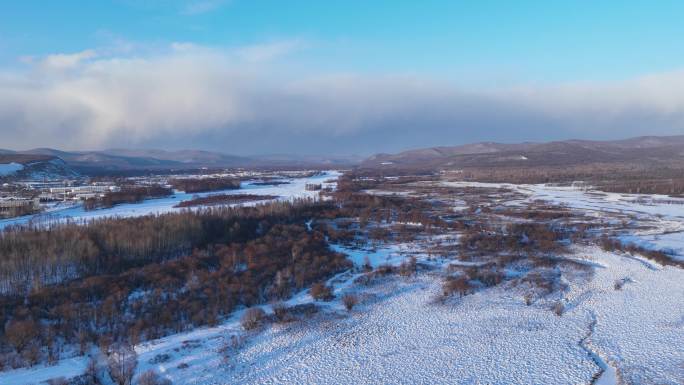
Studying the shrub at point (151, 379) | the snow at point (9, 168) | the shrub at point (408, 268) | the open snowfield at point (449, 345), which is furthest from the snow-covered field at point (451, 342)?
the snow at point (9, 168)

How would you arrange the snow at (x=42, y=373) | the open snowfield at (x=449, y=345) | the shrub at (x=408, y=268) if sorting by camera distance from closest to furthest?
the snow at (x=42, y=373) → the open snowfield at (x=449, y=345) → the shrub at (x=408, y=268)

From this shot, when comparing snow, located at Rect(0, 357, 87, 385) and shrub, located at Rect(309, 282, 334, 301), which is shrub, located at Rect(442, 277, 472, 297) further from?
snow, located at Rect(0, 357, 87, 385)

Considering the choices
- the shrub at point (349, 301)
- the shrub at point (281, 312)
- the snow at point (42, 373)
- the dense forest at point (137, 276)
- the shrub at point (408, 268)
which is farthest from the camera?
the shrub at point (408, 268)

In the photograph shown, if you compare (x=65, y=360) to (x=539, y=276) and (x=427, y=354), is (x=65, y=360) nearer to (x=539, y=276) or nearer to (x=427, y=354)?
(x=427, y=354)

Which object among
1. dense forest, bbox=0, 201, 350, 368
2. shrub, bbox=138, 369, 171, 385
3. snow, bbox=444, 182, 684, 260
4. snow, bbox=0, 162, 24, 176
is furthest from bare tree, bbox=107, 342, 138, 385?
snow, bbox=0, 162, 24, 176

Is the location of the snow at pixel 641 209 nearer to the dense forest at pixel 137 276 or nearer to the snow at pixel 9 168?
the dense forest at pixel 137 276

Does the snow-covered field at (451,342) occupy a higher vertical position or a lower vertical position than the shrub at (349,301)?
lower

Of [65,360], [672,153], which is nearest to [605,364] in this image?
[65,360]

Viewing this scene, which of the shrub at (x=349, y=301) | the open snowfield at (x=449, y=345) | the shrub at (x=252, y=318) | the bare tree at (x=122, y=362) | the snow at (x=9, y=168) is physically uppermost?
the snow at (x=9, y=168)
